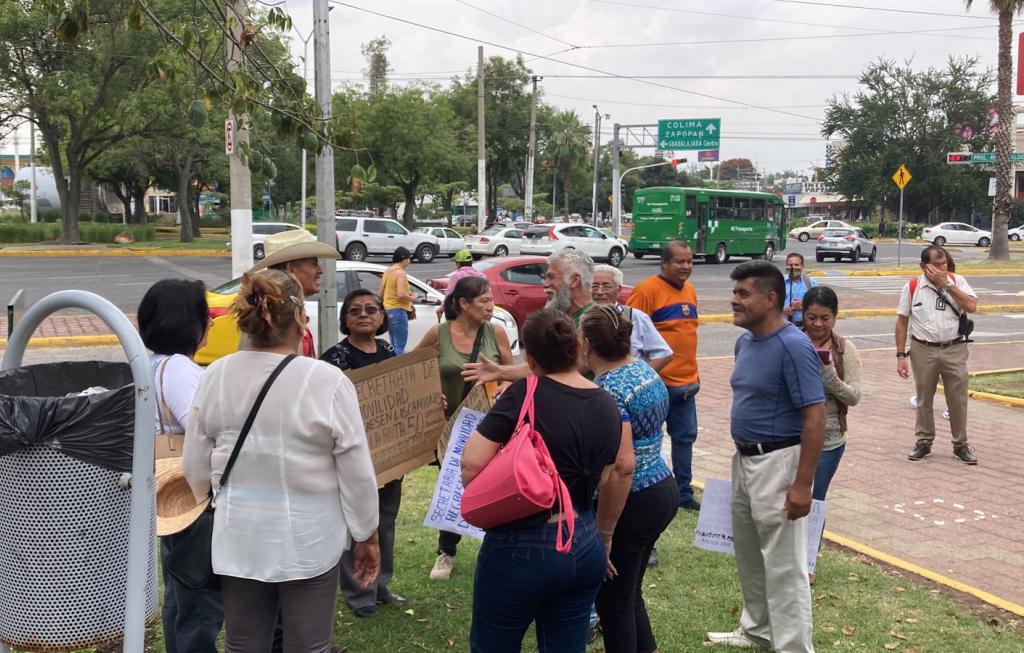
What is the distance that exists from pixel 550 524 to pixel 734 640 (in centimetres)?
194

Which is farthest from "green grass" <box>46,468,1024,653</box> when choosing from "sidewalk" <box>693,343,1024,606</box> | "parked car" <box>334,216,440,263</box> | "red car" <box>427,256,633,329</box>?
"parked car" <box>334,216,440,263</box>

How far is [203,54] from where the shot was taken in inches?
190

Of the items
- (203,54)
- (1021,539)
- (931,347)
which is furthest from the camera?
(931,347)

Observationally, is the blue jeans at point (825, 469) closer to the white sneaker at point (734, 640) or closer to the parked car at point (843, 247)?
the white sneaker at point (734, 640)

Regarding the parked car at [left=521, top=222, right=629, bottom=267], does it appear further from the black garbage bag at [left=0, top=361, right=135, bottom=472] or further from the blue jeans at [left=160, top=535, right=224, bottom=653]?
the black garbage bag at [left=0, top=361, right=135, bottom=472]

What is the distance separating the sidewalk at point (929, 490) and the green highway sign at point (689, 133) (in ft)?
127

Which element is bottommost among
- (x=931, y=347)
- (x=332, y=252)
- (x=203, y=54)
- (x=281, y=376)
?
(x=931, y=347)

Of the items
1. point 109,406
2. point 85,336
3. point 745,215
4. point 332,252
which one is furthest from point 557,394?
point 745,215

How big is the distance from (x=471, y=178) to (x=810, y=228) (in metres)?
→ 24.2

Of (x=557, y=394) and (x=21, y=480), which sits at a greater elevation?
(x=557, y=394)

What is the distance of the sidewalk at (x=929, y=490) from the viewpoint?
237 inches

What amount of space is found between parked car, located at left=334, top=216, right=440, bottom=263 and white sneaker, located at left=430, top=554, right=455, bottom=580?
3022cm

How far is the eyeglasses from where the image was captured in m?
4.79

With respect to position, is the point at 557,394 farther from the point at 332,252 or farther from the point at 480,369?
the point at 332,252
